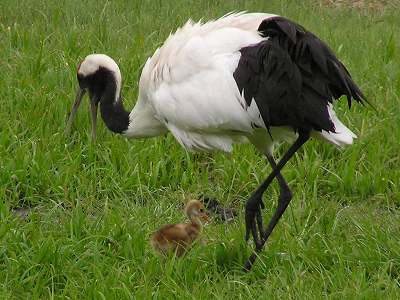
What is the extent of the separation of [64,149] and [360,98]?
7.76 feet

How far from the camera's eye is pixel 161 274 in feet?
19.1

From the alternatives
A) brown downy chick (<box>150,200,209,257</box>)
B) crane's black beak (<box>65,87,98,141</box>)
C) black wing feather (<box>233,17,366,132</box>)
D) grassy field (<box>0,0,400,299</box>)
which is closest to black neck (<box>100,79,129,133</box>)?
crane's black beak (<box>65,87,98,141</box>)

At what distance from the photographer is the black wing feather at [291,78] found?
581cm

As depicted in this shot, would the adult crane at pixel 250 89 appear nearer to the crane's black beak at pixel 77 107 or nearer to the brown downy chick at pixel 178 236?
the brown downy chick at pixel 178 236

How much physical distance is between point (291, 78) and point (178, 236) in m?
1.13

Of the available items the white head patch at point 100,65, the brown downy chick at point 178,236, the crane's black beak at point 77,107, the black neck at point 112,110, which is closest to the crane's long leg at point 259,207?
the brown downy chick at point 178,236

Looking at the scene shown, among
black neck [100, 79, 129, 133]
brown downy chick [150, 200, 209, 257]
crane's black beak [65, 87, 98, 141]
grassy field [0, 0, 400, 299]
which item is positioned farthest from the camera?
crane's black beak [65, 87, 98, 141]

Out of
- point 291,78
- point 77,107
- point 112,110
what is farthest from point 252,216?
point 77,107

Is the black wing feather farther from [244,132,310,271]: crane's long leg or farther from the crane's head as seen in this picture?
the crane's head

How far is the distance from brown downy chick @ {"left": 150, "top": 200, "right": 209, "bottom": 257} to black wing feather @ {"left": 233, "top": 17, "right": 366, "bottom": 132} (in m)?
0.80

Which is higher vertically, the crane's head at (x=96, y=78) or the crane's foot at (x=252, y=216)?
the crane's head at (x=96, y=78)

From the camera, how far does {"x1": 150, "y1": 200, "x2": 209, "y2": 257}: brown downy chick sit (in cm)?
606

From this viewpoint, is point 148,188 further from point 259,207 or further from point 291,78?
point 291,78

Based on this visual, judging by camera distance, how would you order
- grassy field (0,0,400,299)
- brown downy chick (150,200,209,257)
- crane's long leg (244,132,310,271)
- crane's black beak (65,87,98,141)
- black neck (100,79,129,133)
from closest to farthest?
grassy field (0,0,400,299)
brown downy chick (150,200,209,257)
crane's long leg (244,132,310,271)
black neck (100,79,129,133)
crane's black beak (65,87,98,141)
